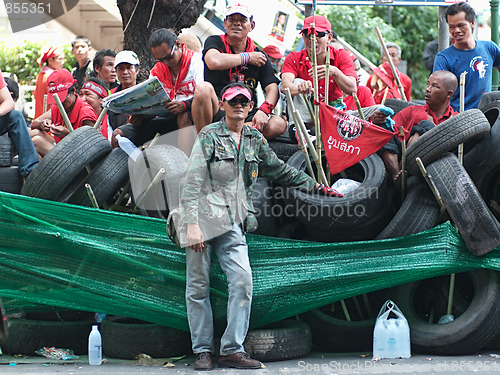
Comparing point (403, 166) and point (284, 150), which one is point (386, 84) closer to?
point (284, 150)

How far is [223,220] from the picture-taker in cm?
621

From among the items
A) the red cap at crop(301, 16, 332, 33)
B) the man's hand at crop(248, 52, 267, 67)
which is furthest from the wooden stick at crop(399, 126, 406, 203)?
the man's hand at crop(248, 52, 267, 67)

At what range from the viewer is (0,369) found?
6191 mm

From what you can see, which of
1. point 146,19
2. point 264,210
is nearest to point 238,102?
point 264,210

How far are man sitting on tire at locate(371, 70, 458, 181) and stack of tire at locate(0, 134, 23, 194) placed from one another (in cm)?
335

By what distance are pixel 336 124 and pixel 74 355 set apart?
3.02 metres

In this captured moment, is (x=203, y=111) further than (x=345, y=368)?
Yes

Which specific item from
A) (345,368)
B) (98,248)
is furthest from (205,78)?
(345,368)

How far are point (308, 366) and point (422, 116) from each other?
2644 millimetres

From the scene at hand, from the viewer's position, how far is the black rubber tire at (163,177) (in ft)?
22.4

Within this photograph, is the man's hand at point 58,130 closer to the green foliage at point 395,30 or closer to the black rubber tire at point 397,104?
the black rubber tire at point 397,104

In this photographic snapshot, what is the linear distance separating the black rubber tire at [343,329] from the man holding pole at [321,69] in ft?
6.57

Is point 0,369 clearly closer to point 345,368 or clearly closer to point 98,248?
Result: point 98,248

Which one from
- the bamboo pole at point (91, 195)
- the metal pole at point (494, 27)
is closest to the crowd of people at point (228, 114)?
the bamboo pole at point (91, 195)
